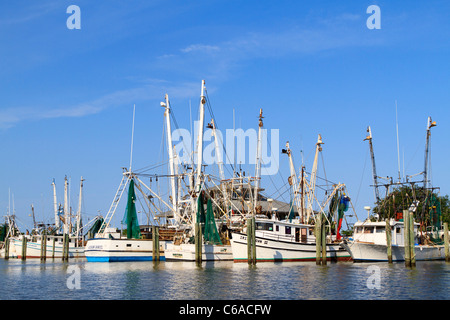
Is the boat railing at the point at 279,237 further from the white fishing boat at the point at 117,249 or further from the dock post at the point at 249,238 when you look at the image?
the white fishing boat at the point at 117,249

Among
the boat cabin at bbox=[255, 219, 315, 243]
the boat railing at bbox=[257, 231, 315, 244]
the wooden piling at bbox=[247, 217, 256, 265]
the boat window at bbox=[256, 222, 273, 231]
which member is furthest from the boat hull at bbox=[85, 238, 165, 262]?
the wooden piling at bbox=[247, 217, 256, 265]

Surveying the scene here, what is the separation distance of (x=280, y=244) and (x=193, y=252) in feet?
29.2

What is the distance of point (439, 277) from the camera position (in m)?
37.2

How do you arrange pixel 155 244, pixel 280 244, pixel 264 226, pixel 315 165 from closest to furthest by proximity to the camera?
pixel 280 244 → pixel 264 226 → pixel 155 244 → pixel 315 165

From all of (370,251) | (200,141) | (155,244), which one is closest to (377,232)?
(370,251)

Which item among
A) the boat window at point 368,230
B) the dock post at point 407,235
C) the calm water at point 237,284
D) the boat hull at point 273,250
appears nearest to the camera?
the calm water at point 237,284

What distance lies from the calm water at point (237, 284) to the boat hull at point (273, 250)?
22.5 ft

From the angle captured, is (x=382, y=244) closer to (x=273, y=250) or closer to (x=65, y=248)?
(x=273, y=250)

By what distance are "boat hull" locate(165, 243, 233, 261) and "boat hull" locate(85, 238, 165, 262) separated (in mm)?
6224

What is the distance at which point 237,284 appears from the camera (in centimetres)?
3406

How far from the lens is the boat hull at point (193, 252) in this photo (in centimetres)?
5428

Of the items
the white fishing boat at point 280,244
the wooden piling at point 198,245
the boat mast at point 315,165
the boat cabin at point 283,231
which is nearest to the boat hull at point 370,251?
the white fishing boat at point 280,244

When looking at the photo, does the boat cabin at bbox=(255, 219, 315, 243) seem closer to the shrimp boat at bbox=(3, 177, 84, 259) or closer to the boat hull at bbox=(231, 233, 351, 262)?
the boat hull at bbox=(231, 233, 351, 262)
